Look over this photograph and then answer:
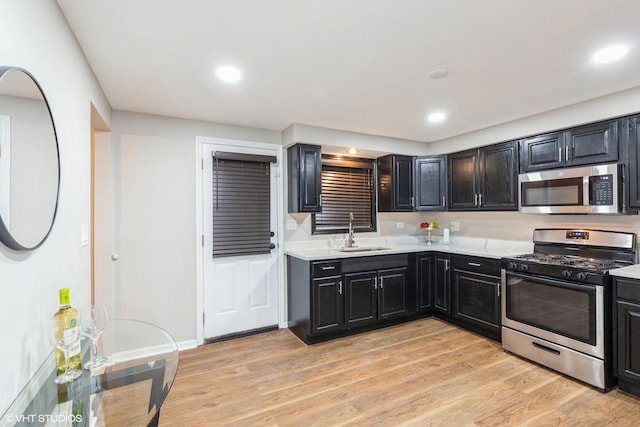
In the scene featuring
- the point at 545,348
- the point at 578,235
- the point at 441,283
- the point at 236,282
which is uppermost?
the point at 578,235

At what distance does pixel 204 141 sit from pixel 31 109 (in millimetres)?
2213

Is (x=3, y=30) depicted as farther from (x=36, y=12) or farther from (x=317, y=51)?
(x=317, y=51)

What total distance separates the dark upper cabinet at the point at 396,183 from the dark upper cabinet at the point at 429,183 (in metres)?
0.08

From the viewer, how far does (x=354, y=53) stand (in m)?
1.94

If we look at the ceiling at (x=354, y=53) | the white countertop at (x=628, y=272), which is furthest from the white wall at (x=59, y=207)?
the white countertop at (x=628, y=272)

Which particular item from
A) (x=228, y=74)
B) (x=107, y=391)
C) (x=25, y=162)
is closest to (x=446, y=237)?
(x=228, y=74)

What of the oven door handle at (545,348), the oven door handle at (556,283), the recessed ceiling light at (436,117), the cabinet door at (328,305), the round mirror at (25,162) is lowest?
the oven door handle at (545,348)

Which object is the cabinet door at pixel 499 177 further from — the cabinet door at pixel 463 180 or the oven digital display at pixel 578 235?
the oven digital display at pixel 578 235

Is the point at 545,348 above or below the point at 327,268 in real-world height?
below

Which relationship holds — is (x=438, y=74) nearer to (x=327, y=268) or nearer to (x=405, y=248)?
(x=327, y=268)

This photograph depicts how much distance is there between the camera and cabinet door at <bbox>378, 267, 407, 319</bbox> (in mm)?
3615

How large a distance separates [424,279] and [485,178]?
1432 millimetres

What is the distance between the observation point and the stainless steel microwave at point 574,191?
2.58 metres

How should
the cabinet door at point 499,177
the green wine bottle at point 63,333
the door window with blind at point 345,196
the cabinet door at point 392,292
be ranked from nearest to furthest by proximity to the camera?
the green wine bottle at point 63,333
the cabinet door at point 499,177
the cabinet door at point 392,292
the door window with blind at point 345,196
